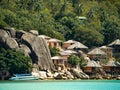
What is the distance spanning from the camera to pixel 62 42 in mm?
103750

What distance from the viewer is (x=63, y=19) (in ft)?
371

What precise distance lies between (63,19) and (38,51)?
2307cm

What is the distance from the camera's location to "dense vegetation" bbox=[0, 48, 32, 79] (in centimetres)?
8538

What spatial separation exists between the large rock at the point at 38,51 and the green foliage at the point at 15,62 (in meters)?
4.15

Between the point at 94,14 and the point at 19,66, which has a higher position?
the point at 94,14

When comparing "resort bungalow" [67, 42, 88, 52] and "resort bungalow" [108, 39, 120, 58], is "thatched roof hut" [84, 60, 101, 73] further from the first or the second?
"resort bungalow" [108, 39, 120, 58]

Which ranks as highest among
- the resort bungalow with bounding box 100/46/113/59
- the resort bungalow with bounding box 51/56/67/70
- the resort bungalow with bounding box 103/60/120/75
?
the resort bungalow with bounding box 100/46/113/59

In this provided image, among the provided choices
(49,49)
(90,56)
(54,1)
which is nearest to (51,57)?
(49,49)

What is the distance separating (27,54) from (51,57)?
649 cm

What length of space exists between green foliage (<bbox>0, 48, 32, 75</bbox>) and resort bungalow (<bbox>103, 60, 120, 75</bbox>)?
16393 mm

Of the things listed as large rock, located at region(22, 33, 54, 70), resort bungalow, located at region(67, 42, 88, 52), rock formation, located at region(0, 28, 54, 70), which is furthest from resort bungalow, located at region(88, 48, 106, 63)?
large rock, located at region(22, 33, 54, 70)

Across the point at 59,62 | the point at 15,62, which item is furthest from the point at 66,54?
the point at 15,62

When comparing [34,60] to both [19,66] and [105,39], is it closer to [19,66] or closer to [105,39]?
[19,66]

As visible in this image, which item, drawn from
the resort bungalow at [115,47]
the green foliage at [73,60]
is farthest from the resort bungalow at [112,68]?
the resort bungalow at [115,47]
